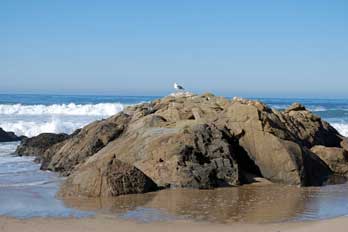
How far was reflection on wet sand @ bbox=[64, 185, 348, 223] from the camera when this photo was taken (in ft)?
27.2

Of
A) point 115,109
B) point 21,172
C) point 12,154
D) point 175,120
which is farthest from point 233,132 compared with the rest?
point 115,109

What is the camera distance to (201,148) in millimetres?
11172

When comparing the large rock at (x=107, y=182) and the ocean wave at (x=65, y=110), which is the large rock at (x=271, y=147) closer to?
the large rock at (x=107, y=182)

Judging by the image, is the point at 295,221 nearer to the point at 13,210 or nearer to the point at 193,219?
the point at 193,219

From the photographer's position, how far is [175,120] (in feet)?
43.9

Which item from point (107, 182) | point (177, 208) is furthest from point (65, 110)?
point (177, 208)

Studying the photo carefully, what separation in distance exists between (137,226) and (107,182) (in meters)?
2.35

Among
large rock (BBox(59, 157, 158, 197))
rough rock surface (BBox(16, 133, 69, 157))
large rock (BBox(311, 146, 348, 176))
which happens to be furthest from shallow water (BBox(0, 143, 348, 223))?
rough rock surface (BBox(16, 133, 69, 157))

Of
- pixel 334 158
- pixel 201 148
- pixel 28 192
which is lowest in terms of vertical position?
pixel 28 192

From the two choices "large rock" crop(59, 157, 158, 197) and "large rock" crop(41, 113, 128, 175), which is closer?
"large rock" crop(59, 157, 158, 197)

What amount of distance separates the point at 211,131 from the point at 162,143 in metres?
1.11

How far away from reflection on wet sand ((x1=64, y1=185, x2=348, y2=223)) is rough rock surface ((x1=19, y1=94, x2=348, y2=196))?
513 mm

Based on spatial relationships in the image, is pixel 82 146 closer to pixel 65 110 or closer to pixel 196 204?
pixel 196 204

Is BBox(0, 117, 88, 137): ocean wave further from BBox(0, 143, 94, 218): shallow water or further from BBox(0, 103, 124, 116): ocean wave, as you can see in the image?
BBox(0, 103, 124, 116): ocean wave
